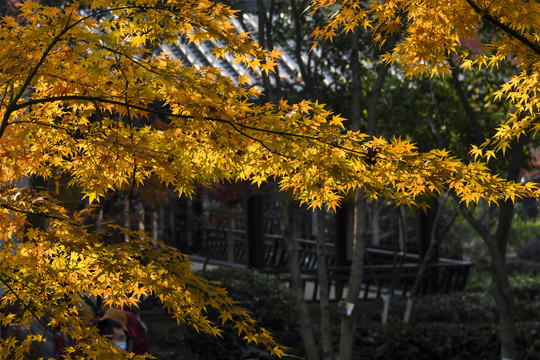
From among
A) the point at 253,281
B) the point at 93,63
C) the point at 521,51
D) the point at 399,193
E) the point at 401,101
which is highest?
the point at 401,101

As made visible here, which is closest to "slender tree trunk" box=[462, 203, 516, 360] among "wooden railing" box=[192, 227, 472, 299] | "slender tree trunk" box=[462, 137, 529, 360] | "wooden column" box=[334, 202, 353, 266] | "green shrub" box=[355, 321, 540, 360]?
"slender tree trunk" box=[462, 137, 529, 360]

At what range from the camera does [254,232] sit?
12656mm

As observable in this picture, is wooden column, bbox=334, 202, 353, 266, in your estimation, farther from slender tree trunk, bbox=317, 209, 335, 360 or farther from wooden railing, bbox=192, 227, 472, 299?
slender tree trunk, bbox=317, 209, 335, 360

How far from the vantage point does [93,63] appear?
13.8ft

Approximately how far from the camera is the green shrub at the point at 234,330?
977 cm

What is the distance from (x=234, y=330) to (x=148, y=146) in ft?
20.1

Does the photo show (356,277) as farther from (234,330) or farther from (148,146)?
(148,146)

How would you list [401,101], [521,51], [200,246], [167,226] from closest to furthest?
1. [521,51]
2. [401,101]
3. [167,226]
4. [200,246]

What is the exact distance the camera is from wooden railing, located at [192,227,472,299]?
13125mm

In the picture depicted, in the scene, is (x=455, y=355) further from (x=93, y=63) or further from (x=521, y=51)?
(x=93, y=63)

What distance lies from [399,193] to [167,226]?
10.7 meters

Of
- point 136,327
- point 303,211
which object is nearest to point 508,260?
point 303,211

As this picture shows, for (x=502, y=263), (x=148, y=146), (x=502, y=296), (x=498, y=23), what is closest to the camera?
(x=148, y=146)

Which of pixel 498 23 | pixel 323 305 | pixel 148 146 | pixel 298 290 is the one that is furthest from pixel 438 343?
pixel 148 146
